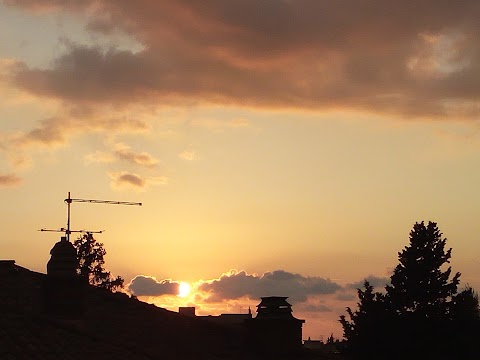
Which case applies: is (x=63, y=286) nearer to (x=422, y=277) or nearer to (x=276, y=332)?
(x=276, y=332)

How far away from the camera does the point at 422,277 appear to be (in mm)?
58281

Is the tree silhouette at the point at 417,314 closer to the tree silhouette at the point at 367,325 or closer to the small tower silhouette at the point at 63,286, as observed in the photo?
the tree silhouette at the point at 367,325

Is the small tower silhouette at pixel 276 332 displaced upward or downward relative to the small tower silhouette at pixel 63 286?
downward

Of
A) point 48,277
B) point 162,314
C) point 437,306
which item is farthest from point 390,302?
point 48,277

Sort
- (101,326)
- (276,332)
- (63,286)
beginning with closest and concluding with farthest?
(63,286) < (101,326) < (276,332)

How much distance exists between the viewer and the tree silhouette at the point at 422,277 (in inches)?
2277

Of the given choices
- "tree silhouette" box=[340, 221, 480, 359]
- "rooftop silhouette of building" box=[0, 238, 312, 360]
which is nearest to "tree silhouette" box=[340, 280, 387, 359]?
"tree silhouette" box=[340, 221, 480, 359]

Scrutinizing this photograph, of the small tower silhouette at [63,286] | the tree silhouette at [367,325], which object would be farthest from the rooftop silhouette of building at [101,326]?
the tree silhouette at [367,325]

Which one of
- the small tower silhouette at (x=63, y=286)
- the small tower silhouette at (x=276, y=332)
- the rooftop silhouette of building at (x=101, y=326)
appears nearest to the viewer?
the rooftop silhouette of building at (x=101, y=326)

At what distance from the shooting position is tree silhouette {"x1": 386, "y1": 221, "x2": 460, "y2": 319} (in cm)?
5784

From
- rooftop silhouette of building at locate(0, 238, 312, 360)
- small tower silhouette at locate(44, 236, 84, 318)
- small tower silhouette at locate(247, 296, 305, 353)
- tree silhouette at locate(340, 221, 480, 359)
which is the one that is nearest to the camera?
rooftop silhouette of building at locate(0, 238, 312, 360)

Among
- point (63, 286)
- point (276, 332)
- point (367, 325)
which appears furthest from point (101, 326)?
point (367, 325)

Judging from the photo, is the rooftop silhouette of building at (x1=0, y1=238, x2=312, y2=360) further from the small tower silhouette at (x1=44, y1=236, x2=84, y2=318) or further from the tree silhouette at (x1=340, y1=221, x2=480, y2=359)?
the tree silhouette at (x1=340, y1=221, x2=480, y2=359)

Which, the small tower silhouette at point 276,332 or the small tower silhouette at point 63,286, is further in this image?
the small tower silhouette at point 276,332
